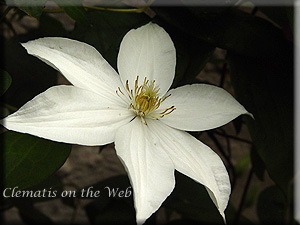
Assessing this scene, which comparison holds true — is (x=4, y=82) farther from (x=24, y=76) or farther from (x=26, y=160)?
(x=24, y=76)

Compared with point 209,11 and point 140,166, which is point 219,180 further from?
point 209,11

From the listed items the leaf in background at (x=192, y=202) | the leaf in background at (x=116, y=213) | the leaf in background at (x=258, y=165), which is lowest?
the leaf in background at (x=116, y=213)

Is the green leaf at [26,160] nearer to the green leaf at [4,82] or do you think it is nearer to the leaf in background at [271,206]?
the green leaf at [4,82]

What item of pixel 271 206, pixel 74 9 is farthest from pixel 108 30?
pixel 271 206

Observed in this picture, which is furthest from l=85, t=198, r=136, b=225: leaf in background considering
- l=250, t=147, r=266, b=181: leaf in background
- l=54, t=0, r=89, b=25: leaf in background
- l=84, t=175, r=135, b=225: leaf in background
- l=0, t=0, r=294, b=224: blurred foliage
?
l=54, t=0, r=89, b=25: leaf in background

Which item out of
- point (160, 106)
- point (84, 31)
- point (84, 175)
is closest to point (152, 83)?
point (160, 106)

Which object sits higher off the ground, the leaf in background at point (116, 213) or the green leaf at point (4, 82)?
the green leaf at point (4, 82)

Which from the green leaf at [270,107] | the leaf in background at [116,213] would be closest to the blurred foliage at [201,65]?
the green leaf at [270,107]

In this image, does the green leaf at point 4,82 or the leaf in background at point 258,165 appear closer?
the green leaf at point 4,82
